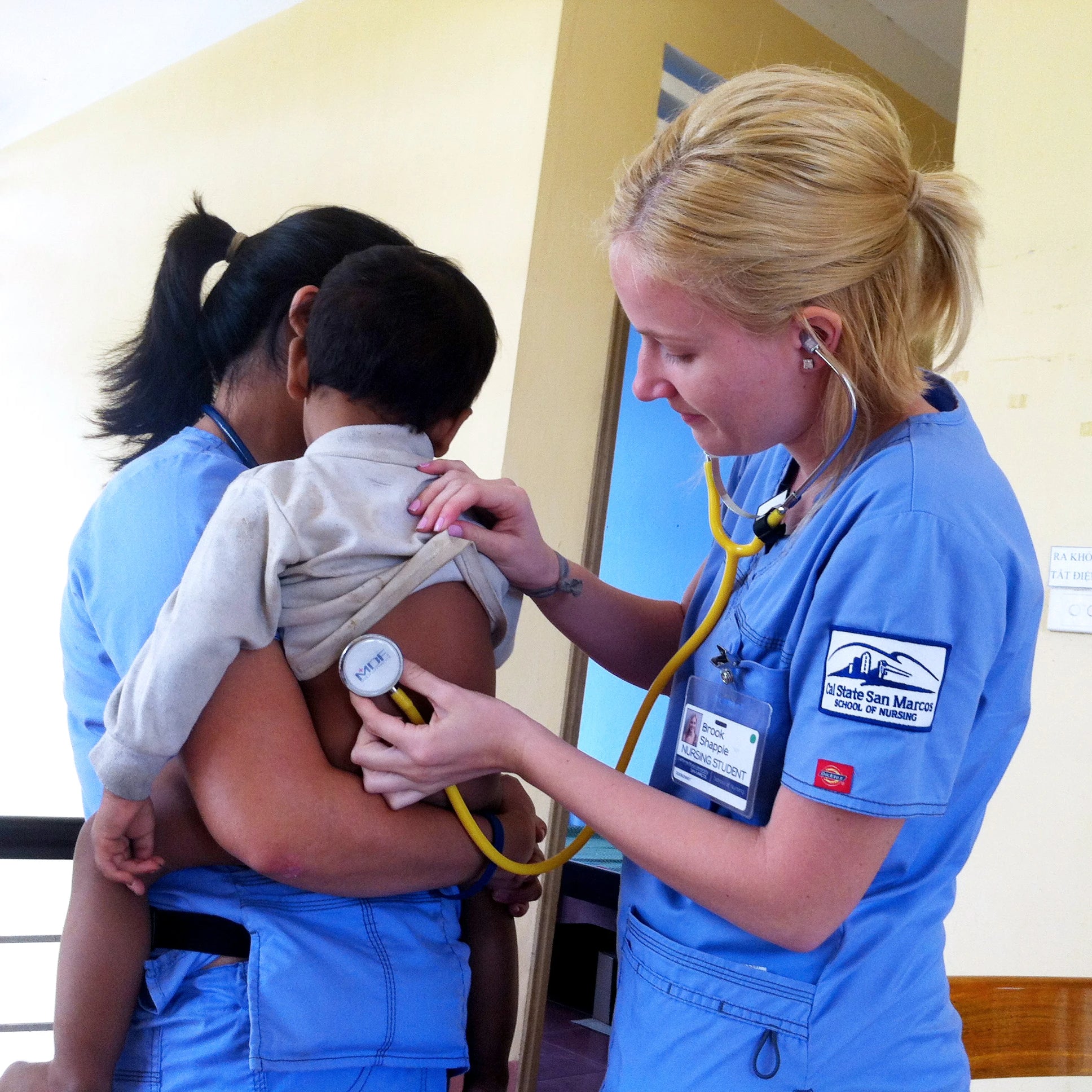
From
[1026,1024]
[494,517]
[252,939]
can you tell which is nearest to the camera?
[252,939]

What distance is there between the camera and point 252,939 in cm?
98

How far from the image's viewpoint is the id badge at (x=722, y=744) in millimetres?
988

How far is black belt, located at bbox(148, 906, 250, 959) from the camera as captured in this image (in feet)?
3.26

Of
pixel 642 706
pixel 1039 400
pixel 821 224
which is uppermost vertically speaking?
pixel 1039 400

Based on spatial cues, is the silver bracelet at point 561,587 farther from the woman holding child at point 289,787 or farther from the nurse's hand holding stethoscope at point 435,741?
the nurse's hand holding stethoscope at point 435,741

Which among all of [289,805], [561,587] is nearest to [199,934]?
[289,805]

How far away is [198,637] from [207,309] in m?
0.55

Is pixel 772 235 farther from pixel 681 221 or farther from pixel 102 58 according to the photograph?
pixel 102 58

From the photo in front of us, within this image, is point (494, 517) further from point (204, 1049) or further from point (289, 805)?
point (204, 1049)

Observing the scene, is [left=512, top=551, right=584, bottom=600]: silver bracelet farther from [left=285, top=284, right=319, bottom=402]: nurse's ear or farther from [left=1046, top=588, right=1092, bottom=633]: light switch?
[left=1046, top=588, right=1092, bottom=633]: light switch

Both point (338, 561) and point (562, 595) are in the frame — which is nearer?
point (338, 561)

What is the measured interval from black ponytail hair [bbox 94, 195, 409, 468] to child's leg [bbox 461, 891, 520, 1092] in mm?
682

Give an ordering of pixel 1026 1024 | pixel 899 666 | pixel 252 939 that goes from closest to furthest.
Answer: pixel 899 666, pixel 252 939, pixel 1026 1024

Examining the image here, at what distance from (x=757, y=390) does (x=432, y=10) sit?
302 centimetres
